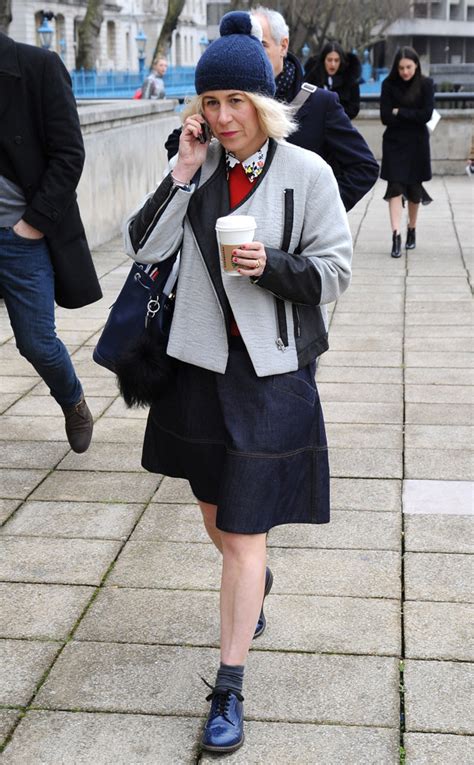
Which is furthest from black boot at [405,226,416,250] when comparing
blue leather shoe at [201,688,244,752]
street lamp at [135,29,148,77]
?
street lamp at [135,29,148,77]

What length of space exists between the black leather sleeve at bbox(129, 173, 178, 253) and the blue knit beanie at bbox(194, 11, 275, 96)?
249 mm

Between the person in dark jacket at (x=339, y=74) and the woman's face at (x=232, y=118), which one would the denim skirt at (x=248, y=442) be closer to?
the woman's face at (x=232, y=118)

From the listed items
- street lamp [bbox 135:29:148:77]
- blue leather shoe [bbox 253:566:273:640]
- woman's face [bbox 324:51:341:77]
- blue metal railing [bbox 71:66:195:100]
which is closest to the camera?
blue leather shoe [bbox 253:566:273:640]

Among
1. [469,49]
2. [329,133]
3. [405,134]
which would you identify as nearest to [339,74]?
[405,134]

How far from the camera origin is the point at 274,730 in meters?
3.03

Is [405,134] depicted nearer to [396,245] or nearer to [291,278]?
[396,245]

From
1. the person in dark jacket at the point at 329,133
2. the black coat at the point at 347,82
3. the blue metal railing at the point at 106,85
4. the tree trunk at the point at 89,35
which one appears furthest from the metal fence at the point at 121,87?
the person in dark jacket at the point at 329,133

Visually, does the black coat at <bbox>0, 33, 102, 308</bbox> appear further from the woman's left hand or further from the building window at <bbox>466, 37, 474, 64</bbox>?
the building window at <bbox>466, 37, 474, 64</bbox>

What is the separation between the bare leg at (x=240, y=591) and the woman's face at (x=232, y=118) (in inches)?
37.9

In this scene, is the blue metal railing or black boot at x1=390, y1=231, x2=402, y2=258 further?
the blue metal railing

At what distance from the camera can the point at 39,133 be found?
15.3 feet

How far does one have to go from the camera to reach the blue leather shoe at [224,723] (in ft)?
9.57

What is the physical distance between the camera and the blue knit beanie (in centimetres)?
286

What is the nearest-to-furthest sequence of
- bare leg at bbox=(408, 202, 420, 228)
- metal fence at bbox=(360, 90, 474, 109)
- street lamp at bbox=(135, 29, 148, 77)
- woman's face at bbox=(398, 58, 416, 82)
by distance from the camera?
woman's face at bbox=(398, 58, 416, 82)
bare leg at bbox=(408, 202, 420, 228)
metal fence at bbox=(360, 90, 474, 109)
street lamp at bbox=(135, 29, 148, 77)
